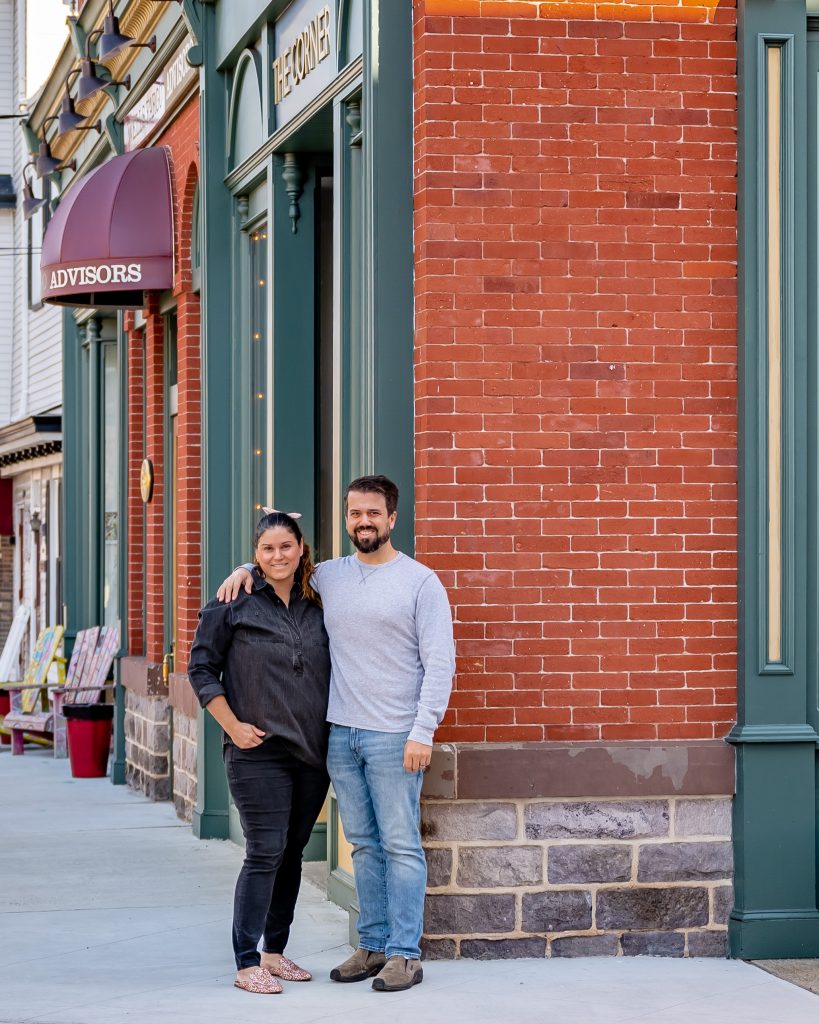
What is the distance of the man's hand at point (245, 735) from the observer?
22.7 feet

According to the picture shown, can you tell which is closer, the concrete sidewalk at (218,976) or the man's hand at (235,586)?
the concrete sidewalk at (218,976)

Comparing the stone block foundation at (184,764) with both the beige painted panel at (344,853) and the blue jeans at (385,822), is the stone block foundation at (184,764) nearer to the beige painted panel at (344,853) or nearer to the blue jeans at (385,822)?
the beige painted panel at (344,853)

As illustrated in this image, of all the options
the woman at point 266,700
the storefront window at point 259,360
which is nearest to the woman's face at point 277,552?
the woman at point 266,700

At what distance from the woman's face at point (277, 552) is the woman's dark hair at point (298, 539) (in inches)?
0.9

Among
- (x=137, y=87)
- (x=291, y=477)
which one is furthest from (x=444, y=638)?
(x=137, y=87)

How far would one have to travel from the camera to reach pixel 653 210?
25.7 ft

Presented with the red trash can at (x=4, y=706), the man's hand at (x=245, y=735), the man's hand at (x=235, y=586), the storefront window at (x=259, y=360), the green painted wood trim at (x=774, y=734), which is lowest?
the red trash can at (x=4, y=706)

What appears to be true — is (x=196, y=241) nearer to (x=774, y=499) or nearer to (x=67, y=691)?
(x=67, y=691)

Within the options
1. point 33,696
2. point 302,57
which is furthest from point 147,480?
point 302,57

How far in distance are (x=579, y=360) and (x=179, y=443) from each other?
5.33 m

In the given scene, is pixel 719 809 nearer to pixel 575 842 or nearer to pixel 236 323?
pixel 575 842

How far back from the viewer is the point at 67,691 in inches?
630

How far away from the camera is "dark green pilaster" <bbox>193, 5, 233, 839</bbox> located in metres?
11.5

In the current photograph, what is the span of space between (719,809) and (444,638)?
167 cm
